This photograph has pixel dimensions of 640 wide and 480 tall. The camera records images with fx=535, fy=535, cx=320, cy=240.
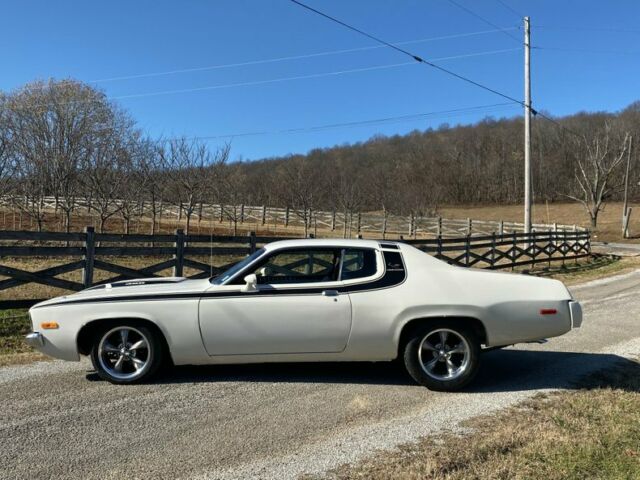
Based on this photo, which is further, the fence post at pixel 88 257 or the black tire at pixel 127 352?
the fence post at pixel 88 257

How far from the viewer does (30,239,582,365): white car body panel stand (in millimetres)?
5086

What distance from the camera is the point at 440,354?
5.23m

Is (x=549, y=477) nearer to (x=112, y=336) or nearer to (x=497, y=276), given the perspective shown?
(x=497, y=276)

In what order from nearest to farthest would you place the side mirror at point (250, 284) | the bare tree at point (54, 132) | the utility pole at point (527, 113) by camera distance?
the side mirror at point (250, 284) → the utility pole at point (527, 113) → the bare tree at point (54, 132)

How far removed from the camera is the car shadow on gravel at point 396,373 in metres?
5.47

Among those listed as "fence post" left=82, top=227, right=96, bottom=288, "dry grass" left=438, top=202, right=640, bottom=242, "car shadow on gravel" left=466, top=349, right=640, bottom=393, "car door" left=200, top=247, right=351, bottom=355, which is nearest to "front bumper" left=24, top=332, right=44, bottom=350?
"car door" left=200, top=247, right=351, bottom=355

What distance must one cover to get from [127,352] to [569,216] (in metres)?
69.5

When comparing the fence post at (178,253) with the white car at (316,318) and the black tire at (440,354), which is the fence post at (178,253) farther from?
the black tire at (440,354)

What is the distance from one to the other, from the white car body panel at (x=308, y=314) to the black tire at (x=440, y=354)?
140 millimetres

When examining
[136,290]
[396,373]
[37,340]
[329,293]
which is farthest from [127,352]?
[396,373]

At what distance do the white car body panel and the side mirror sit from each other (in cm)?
5

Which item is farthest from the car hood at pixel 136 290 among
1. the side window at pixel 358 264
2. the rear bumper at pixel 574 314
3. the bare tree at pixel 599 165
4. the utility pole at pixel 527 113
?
the bare tree at pixel 599 165

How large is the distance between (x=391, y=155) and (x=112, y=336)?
9641 cm

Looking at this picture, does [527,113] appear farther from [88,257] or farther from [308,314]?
[308,314]
